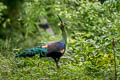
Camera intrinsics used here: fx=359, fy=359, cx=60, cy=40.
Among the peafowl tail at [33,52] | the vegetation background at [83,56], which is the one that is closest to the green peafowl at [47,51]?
the peafowl tail at [33,52]

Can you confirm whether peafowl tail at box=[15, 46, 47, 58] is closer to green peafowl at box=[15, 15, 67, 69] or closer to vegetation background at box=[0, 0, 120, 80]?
green peafowl at box=[15, 15, 67, 69]

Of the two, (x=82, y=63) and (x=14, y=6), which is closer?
(x=82, y=63)

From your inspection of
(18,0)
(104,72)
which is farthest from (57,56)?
(18,0)

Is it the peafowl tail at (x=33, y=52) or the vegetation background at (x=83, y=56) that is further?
the peafowl tail at (x=33, y=52)

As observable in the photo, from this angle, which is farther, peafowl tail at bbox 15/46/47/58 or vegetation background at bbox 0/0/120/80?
peafowl tail at bbox 15/46/47/58

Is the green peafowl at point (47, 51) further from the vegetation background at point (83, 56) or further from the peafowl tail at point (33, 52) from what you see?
the vegetation background at point (83, 56)

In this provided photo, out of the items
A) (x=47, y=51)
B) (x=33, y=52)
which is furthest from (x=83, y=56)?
(x=33, y=52)

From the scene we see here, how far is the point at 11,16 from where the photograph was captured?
626 inches

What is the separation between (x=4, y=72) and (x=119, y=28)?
2.23m

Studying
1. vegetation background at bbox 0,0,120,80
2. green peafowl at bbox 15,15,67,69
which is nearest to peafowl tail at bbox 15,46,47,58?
green peafowl at bbox 15,15,67,69

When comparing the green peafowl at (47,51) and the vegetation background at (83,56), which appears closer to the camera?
the vegetation background at (83,56)

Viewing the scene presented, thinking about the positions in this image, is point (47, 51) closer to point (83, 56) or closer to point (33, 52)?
point (33, 52)

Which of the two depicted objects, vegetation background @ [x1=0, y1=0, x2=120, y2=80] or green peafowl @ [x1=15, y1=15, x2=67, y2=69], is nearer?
vegetation background @ [x1=0, y1=0, x2=120, y2=80]

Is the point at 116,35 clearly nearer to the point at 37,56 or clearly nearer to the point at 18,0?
the point at 37,56
